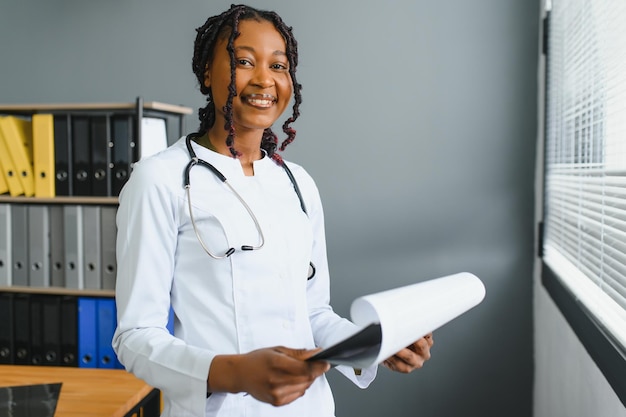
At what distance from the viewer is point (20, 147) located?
8.12ft

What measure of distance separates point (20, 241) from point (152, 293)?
1.76 meters

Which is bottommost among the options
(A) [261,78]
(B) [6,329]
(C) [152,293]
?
(B) [6,329]

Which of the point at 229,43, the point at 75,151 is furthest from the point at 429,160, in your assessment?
the point at 229,43

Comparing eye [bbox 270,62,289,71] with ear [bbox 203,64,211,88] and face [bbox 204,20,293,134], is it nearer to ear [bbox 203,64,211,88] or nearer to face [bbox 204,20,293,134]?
face [bbox 204,20,293,134]

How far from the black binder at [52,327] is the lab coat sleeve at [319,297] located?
5.18 feet

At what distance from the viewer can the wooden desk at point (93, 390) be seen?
1535mm

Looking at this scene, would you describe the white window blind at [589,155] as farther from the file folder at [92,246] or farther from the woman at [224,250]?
the file folder at [92,246]

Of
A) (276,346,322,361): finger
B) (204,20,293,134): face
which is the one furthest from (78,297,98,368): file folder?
(276,346,322,361): finger

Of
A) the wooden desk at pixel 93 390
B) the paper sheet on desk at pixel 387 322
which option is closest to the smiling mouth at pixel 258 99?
the paper sheet on desk at pixel 387 322

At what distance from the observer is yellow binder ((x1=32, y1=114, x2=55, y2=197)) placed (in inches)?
96.6

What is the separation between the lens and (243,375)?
2.88 feet

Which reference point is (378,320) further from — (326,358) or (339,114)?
(339,114)

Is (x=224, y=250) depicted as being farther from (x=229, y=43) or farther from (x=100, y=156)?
(x=100, y=156)

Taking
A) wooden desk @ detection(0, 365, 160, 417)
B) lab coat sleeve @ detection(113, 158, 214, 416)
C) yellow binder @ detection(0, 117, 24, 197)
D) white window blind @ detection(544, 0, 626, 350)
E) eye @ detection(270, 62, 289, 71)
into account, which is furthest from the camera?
yellow binder @ detection(0, 117, 24, 197)
